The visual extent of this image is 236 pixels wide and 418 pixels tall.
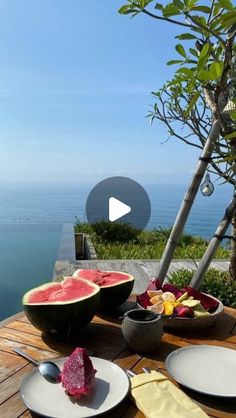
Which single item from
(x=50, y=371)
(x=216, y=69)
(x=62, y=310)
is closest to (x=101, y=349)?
(x=62, y=310)

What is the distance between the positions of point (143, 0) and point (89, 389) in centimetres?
144

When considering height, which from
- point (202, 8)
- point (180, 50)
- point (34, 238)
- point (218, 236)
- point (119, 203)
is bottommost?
point (34, 238)

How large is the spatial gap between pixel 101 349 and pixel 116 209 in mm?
7607

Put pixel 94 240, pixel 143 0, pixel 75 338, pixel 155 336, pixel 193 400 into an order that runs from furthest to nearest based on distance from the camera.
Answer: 1. pixel 94 240
2. pixel 143 0
3. pixel 75 338
4. pixel 155 336
5. pixel 193 400

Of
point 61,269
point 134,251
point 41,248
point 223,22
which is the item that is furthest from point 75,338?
point 41,248

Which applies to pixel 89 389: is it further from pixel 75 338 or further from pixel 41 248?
pixel 41 248

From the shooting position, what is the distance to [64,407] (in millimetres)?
922

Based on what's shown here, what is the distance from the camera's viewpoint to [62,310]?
53.1 inches

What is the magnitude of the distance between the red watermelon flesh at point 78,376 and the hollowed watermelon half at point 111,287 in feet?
2.03

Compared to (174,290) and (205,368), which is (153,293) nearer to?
(174,290)

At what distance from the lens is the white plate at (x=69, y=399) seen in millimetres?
906

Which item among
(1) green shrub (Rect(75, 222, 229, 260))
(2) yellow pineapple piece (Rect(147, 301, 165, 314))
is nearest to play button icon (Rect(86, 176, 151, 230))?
(1) green shrub (Rect(75, 222, 229, 260))

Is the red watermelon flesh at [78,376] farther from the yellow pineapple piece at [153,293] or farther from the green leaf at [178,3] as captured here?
the green leaf at [178,3]

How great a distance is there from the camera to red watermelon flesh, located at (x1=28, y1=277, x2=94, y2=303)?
1.44m
